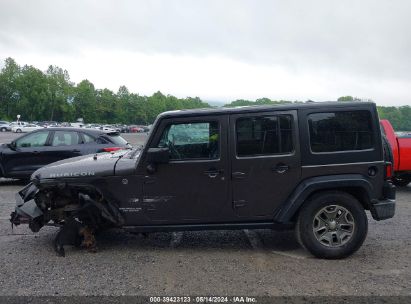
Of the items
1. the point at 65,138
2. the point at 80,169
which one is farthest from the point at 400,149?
the point at 65,138

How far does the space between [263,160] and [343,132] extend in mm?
1006

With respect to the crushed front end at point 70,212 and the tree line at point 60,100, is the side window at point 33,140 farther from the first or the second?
the tree line at point 60,100

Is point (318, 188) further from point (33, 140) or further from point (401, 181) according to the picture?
point (33, 140)

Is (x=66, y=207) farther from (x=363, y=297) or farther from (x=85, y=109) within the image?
(x=85, y=109)

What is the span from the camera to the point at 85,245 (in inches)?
200

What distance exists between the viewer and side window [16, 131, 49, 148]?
33.0 ft

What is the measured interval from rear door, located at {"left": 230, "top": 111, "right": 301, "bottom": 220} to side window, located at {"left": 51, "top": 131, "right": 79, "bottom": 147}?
628cm

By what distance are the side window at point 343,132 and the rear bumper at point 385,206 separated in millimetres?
571

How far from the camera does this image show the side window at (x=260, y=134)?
4.82m

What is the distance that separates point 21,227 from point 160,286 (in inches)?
129

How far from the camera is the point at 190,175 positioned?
4.83 meters

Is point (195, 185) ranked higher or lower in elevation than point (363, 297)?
higher

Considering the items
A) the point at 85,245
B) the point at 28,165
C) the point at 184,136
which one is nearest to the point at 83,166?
the point at 85,245

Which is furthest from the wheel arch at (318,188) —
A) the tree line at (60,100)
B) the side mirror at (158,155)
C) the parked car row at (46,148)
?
the tree line at (60,100)
